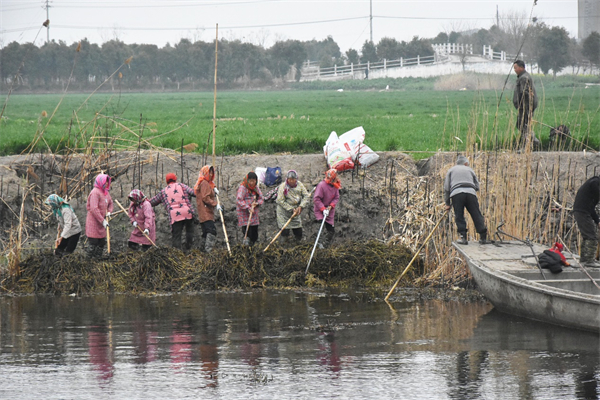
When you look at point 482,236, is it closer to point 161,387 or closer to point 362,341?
point 362,341

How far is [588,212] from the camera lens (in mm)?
9711

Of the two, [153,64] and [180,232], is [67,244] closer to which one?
[180,232]

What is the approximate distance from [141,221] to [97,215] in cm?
92

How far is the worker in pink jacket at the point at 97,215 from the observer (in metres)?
12.5

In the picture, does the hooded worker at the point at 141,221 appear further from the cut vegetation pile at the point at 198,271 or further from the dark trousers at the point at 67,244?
the dark trousers at the point at 67,244

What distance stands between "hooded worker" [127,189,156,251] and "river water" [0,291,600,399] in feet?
6.85

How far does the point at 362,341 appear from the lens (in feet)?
28.4

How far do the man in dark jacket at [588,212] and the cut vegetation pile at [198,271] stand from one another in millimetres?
3396

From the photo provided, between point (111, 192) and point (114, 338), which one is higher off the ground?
point (111, 192)

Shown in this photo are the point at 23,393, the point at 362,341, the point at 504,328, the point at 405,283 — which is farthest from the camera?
the point at 405,283

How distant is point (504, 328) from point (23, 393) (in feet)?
18.1

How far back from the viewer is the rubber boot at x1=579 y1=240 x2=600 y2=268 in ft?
32.3

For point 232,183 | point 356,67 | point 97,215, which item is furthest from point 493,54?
point 97,215

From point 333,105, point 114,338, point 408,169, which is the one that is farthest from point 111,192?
point 333,105
